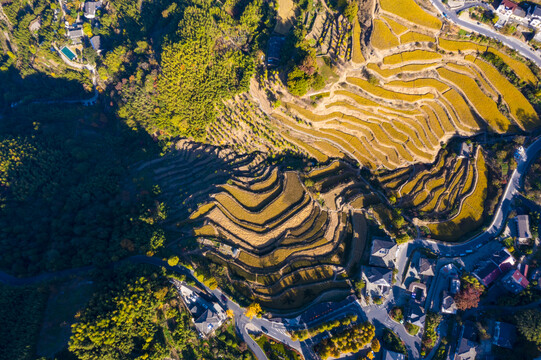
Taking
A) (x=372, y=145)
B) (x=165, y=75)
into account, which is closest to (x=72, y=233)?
(x=165, y=75)

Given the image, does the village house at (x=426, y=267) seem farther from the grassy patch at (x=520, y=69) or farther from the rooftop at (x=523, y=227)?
the grassy patch at (x=520, y=69)

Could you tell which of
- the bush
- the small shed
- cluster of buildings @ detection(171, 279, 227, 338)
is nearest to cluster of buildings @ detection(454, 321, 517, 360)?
cluster of buildings @ detection(171, 279, 227, 338)

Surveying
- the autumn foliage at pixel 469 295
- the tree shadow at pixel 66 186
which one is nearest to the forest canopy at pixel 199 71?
the tree shadow at pixel 66 186

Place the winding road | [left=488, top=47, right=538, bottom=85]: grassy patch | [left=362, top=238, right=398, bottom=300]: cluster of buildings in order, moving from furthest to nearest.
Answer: [left=488, top=47, right=538, bottom=85]: grassy patch
[left=362, top=238, right=398, bottom=300]: cluster of buildings
the winding road

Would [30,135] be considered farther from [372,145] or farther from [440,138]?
[440,138]

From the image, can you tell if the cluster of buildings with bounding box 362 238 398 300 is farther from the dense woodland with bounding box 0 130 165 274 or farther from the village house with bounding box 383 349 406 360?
the dense woodland with bounding box 0 130 165 274

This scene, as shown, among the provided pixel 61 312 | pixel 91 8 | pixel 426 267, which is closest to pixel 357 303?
pixel 426 267
